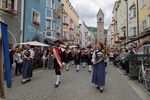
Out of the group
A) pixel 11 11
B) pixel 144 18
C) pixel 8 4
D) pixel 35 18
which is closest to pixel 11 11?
pixel 11 11

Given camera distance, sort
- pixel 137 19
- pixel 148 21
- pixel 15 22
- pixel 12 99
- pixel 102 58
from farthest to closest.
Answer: pixel 137 19, pixel 148 21, pixel 15 22, pixel 102 58, pixel 12 99

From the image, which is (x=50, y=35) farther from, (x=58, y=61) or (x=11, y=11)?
(x=58, y=61)

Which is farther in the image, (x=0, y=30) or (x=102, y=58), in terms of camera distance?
(x=102, y=58)

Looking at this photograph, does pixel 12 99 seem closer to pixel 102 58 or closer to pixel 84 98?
pixel 84 98

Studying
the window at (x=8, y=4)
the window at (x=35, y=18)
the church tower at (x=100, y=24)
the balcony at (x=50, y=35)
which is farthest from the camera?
A: the church tower at (x=100, y=24)

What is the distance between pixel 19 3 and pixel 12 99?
13.1 metres

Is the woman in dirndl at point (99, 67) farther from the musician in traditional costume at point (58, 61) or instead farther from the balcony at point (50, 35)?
the balcony at point (50, 35)

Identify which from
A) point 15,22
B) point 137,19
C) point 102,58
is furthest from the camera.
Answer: point 137,19

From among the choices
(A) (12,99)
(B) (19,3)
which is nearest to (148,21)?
(B) (19,3)

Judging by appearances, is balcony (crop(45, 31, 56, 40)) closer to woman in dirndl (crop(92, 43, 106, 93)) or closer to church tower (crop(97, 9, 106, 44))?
woman in dirndl (crop(92, 43, 106, 93))

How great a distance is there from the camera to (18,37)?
17.0 metres

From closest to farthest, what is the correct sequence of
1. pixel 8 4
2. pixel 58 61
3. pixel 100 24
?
pixel 58 61, pixel 8 4, pixel 100 24

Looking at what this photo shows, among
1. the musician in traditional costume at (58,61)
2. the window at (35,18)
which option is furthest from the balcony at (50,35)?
the musician in traditional costume at (58,61)

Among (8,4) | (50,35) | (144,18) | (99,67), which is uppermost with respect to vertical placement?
(8,4)
